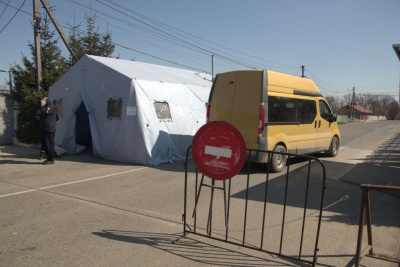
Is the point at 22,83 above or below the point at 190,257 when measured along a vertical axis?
above

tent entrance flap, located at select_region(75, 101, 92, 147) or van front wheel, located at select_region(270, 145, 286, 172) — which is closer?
van front wheel, located at select_region(270, 145, 286, 172)

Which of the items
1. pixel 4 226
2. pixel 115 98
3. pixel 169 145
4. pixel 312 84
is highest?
pixel 312 84

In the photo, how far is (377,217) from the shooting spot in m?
5.41

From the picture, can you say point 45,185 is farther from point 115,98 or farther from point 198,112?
point 198,112

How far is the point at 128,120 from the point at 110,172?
203 cm

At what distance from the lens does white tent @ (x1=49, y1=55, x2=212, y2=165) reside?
1044cm

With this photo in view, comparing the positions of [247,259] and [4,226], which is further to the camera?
[4,226]

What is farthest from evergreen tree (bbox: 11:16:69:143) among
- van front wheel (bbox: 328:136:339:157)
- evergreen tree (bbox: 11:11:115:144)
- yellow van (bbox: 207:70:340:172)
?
van front wheel (bbox: 328:136:339:157)

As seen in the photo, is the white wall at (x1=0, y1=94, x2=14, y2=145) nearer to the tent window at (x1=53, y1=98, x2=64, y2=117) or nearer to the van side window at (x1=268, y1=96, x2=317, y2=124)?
the tent window at (x1=53, y1=98, x2=64, y2=117)

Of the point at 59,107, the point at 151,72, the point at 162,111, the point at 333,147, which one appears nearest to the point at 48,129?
the point at 59,107

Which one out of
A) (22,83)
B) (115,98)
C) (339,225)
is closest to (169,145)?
(115,98)

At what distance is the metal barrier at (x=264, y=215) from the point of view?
159 inches

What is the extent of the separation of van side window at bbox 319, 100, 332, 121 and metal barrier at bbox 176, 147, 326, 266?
11.3ft

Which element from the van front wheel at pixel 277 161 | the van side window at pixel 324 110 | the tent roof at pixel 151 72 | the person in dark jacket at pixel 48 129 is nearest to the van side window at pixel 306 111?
the van side window at pixel 324 110
